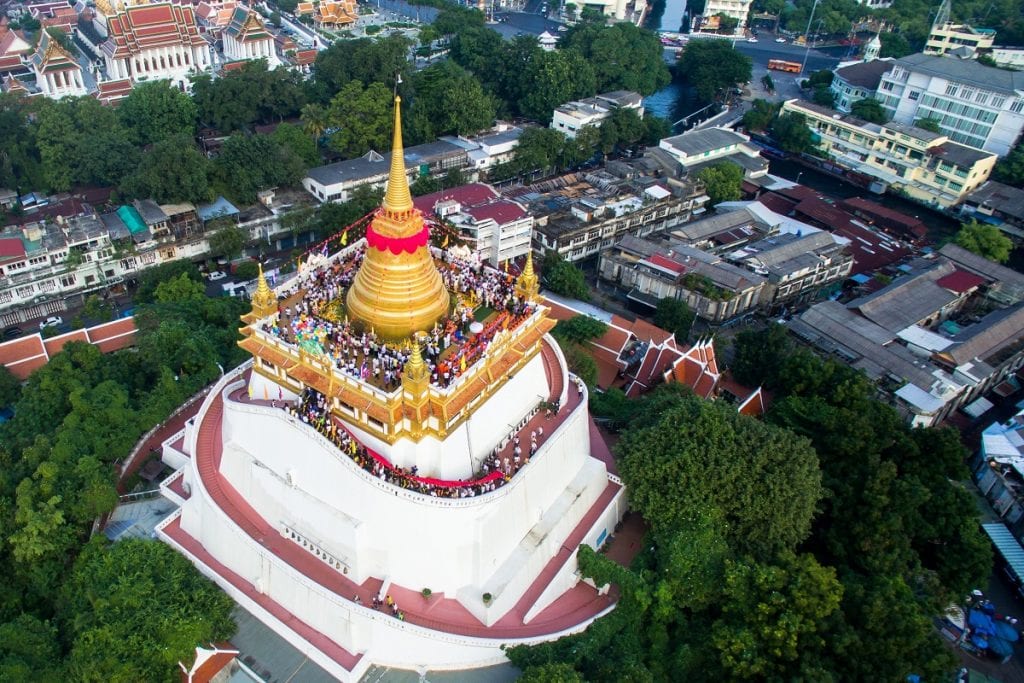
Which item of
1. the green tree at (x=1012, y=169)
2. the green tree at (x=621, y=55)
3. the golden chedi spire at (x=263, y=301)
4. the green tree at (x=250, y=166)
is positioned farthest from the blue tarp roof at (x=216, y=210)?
the green tree at (x=1012, y=169)

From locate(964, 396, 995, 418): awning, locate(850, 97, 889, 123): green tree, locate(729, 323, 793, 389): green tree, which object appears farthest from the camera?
locate(850, 97, 889, 123): green tree

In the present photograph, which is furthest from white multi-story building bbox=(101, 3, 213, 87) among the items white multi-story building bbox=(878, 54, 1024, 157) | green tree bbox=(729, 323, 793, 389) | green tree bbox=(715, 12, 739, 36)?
green tree bbox=(715, 12, 739, 36)

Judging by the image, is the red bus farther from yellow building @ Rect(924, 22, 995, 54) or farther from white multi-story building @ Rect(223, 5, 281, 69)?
white multi-story building @ Rect(223, 5, 281, 69)

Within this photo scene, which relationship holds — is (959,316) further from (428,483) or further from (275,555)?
(275,555)

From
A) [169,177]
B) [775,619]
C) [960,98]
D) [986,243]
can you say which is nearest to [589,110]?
[960,98]

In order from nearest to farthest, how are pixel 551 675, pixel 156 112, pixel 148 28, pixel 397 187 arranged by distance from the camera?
pixel 551 675
pixel 397 187
pixel 156 112
pixel 148 28

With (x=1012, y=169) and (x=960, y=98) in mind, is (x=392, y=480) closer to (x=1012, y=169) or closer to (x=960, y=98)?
(x=1012, y=169)

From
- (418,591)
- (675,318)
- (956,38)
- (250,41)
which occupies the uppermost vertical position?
(956,38)
